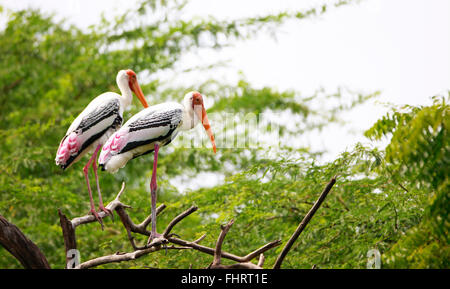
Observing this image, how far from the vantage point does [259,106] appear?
30.2 ft

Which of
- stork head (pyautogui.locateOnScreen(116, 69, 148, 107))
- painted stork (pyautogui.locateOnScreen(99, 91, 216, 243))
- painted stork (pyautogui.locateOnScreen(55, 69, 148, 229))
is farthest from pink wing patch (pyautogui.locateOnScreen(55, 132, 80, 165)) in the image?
stork head (pyautogui.locateOnScreen(116, 69, 148, 107))

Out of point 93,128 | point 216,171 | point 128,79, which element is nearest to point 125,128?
point 93,128

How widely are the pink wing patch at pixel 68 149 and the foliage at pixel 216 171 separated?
0.59 m

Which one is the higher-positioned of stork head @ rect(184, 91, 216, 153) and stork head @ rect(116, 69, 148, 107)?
stork head @ rect(116, 69, 148, 107)

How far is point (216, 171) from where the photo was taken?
8.53 m

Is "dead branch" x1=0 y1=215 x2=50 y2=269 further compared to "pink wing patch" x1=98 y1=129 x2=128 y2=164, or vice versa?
"dead branch" x1=0 y1=215 x2=50 y2=269

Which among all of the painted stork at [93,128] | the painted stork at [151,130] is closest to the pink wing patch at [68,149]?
the painted stork at [93,128]

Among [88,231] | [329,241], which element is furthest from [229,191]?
[88,231]

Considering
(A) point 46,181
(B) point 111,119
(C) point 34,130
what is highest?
(B) point 111,119

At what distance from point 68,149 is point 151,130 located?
46 centimetres

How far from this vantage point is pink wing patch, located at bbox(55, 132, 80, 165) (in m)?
3.04

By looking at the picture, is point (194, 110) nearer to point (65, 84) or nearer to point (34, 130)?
point (34, 130)

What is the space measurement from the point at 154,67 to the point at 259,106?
5.49 feet

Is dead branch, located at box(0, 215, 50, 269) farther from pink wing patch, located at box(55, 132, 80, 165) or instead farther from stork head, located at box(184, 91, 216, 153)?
stork head, located at box(184, 91, 216, 153)
